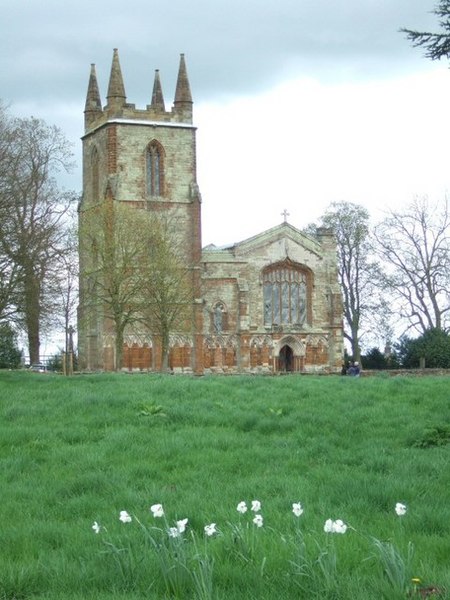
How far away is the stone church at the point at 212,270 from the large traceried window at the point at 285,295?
64 mm

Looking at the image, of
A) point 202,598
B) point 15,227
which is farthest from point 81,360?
point 202,598

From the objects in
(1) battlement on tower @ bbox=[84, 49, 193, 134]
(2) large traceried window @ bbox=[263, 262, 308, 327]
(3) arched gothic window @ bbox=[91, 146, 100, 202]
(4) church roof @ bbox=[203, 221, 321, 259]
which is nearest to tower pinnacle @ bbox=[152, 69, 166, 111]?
(1) battlement on tower @ bbox=[84, 49, 193, 134]

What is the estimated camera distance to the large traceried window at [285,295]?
66625 millimetres

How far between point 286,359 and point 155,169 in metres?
14.8

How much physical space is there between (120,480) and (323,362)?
5650cm

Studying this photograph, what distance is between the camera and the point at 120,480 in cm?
1059

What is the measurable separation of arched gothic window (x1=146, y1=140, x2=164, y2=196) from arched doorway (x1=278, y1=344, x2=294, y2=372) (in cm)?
1273

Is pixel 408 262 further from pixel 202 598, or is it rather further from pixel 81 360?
pixel 202 598

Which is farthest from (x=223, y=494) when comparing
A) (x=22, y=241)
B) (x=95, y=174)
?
(x=95, y=174)

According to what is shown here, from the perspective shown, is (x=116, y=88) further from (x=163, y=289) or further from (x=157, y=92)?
(x=163, y=289)

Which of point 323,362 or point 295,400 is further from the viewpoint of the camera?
point 323,362

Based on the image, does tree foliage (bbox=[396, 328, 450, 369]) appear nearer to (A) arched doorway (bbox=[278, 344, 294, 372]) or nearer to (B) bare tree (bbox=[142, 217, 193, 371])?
(A) arched doorway (bbox=[278, 344, 294, 372])

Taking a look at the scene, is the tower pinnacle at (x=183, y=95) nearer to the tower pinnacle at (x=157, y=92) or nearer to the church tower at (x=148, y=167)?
the church tower at (x=148, y=167)

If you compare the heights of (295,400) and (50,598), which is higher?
(295,400)
